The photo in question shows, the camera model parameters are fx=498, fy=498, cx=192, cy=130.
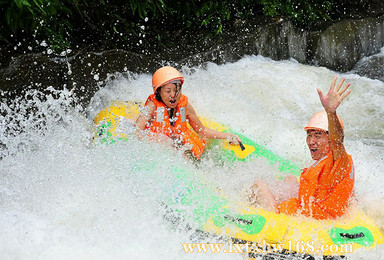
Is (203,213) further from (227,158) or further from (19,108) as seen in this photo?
(19,108)

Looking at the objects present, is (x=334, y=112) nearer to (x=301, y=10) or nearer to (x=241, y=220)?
(x=241, y=220)

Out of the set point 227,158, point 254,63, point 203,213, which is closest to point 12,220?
point 203,213

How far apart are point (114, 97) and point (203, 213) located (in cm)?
209

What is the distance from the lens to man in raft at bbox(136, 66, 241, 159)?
14.8 ft

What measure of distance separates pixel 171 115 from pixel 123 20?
2.65 meters

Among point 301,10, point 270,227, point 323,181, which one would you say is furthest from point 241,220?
point 301,10

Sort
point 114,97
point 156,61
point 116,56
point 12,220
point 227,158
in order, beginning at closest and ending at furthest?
point 12,220 < point 227,158 < point 114,97 < point 116,56 < point 156,61

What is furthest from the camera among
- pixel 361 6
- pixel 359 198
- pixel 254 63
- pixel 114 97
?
pixel 361 6

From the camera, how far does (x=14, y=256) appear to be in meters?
3.40

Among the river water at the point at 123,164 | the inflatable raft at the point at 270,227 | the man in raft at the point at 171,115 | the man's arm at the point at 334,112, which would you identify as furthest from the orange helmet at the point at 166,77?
the man's arm at the point at 334,112

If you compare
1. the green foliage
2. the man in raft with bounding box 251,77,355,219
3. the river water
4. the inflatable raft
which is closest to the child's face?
the river water

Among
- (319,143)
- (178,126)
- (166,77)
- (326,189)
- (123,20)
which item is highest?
(123,20)

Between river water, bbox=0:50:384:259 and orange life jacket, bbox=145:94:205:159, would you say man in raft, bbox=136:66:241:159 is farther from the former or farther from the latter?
river water, bbox=0:50:384:259

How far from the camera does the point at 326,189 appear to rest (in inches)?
146
